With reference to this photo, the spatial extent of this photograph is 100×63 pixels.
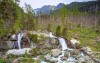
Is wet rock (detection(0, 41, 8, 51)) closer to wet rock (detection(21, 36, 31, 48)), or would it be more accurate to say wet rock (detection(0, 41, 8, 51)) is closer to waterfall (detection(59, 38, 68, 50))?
wet rock (detection(21, 36, 31, 48))

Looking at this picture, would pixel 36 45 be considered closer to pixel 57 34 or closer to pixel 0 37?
pixel 0 37

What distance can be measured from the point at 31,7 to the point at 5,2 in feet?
194

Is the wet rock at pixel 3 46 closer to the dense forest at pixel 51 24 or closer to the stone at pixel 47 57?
the dense forest at pixel 51 24

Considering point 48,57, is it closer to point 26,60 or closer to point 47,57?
point 47,57

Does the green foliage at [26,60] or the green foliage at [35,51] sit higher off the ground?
the green foliage at [35,51]

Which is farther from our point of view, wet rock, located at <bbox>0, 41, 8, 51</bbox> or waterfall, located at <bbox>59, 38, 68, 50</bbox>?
waterfall, located at <bbox>59, 38, 68, 50</bbox>

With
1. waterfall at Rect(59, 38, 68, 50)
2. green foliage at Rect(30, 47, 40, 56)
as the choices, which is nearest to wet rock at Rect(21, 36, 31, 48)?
green foliage at Rect(30, 47, 40, 56)

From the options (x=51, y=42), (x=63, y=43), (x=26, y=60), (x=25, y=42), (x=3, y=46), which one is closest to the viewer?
(x=26, y=60)

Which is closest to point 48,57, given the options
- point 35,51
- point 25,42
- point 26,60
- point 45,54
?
point 45,54

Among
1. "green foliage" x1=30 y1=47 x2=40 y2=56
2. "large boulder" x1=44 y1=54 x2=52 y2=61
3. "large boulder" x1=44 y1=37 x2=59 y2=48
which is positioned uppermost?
"large boulder" x1=44 y1=37 x2=59 y2=48

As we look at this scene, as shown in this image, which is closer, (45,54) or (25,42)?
(45,54)

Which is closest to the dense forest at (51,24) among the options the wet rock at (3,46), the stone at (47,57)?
the wet rock at (3,46)

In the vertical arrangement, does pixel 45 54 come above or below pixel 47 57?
above

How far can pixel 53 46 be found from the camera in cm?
4175
